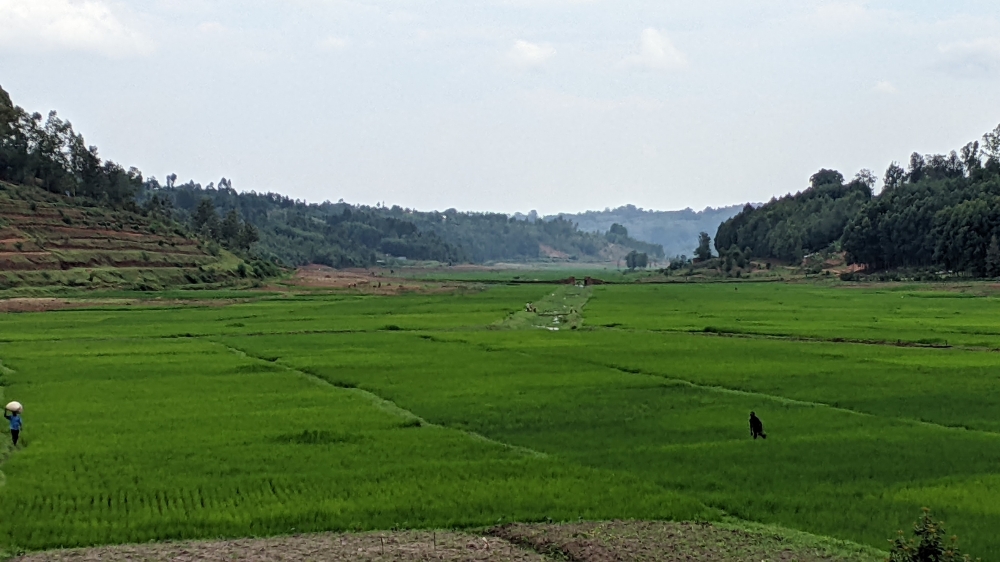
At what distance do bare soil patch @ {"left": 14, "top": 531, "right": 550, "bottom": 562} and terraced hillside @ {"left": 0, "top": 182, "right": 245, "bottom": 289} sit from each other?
191ft

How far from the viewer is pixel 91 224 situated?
81.9 m

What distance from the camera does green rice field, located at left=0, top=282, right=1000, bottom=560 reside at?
12.8 meters

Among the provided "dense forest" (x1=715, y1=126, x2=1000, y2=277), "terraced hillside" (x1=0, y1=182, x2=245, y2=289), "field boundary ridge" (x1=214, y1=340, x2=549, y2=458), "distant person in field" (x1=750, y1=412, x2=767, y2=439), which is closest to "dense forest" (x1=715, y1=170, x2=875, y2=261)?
"dense forest" (x1=715, y1=126, x2=1000, y2=277)

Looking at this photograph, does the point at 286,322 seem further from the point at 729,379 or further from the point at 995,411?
the point at 995,411

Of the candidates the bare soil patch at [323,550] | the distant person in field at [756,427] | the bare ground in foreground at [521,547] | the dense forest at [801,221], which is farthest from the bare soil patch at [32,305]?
the dense forest at [801,221]

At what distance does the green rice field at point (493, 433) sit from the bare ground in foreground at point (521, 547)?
1.29 ft

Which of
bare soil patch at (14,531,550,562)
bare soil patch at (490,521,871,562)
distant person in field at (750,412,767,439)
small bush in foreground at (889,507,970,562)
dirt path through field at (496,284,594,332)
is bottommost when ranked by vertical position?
dirt path through field at (496,284,594,332)

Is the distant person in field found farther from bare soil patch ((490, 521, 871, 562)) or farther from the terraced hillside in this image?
the terraced hillside

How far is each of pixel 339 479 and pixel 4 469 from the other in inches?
221

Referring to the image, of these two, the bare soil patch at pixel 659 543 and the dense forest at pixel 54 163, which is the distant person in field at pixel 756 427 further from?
the dense forest at pixel 54 163

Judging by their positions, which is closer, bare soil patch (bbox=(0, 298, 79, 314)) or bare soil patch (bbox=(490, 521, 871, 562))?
bare soil patch (bbox=(490, 521, 871, 562))

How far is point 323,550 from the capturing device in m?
11.6

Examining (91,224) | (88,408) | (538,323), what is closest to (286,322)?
(538,323)

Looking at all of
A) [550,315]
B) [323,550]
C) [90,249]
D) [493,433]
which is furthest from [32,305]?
[323,550]
